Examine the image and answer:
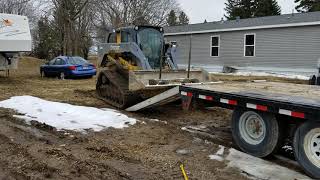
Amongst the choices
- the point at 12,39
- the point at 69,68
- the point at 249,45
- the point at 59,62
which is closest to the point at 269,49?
the point at 249,45

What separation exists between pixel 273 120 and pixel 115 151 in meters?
2.56

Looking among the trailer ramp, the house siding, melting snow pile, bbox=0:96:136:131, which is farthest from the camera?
the house siding

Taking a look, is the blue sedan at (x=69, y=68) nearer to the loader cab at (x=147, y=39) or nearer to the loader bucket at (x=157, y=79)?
the loader cab at (x=147, y=39)

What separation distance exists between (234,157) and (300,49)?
17.5m

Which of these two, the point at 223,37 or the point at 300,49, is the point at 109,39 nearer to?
the point at 300,49

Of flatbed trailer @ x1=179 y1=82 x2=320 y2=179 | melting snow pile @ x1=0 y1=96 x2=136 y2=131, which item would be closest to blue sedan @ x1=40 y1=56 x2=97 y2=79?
melting snow pile @ x1=0 y1=96 x2=136 y2=131

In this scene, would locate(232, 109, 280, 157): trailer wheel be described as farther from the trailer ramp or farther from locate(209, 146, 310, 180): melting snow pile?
the trailer ramp

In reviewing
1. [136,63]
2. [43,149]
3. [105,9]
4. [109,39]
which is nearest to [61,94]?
[109,39]

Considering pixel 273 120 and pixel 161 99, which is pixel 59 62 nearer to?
pixel 161 99

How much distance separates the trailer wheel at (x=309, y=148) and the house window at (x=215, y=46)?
22.4 meters

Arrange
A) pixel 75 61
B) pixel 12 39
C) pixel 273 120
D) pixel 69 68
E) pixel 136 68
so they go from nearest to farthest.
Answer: pixel 273 120, pixel 136 68, pixel 12 39, pixel 69 68, pixel 75 61

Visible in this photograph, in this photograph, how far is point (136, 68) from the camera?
12.4 meters

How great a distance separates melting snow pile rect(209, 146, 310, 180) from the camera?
5.96 m

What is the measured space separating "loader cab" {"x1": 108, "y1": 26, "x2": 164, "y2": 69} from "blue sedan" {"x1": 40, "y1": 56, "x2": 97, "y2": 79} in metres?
9.57
